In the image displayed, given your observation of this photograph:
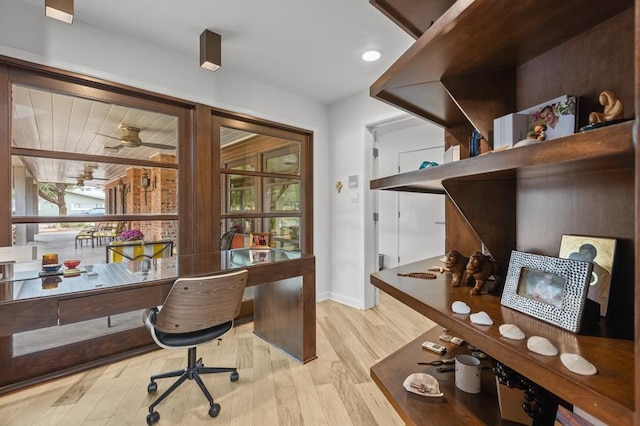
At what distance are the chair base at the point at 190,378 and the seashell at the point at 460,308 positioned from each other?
5.54ft

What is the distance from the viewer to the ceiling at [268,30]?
6.64 feet

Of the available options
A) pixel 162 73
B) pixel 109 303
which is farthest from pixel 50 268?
pixel 162 73

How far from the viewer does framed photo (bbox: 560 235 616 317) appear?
526 millimetres

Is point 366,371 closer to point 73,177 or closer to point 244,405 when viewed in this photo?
point 244,405

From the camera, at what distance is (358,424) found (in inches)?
64.7

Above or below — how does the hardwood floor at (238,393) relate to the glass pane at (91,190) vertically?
below

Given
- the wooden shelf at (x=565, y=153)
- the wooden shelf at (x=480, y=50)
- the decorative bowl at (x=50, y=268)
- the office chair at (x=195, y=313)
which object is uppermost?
the wooden shelf at (x=480, y=50)

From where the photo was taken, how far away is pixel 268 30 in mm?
2305

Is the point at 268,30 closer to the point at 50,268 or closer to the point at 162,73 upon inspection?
the point at 162,73

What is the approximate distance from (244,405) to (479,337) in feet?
5.85

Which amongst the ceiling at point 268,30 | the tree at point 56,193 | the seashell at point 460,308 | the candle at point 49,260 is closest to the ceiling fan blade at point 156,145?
the tree at point 56,193

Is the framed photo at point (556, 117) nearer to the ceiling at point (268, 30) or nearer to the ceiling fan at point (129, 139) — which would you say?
the ceiling at point (268, 30)

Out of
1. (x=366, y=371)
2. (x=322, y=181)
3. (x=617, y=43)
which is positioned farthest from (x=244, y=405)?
(x=322, y=181)

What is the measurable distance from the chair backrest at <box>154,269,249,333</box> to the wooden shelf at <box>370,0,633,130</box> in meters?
1.31
